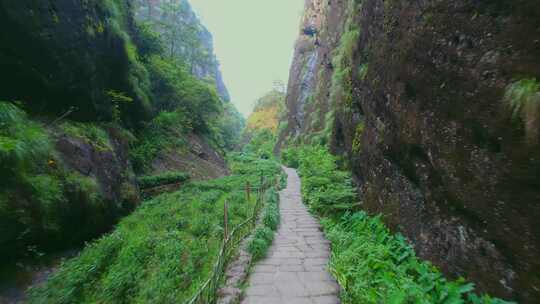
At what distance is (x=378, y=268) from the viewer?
4684 mm

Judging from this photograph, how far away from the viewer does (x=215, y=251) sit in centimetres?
644

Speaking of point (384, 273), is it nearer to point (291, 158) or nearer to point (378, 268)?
point (378, 268)

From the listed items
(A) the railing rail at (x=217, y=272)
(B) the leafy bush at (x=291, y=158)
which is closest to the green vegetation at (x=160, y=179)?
(A) the railing rail at (x=217, y=272)

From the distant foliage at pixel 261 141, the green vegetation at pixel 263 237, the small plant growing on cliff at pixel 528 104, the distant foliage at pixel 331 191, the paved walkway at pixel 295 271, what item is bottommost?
the paved walkway at pixel 295 271

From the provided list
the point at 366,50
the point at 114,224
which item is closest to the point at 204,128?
the point at 114,224

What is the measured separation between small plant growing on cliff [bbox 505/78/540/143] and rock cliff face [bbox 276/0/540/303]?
0.5 inches

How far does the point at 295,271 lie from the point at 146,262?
11.9ft

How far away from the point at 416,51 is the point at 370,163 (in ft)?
9.79

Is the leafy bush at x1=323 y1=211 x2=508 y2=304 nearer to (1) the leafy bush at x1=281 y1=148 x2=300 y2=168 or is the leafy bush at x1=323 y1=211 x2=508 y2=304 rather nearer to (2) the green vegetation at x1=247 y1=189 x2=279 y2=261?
(2) the green vegetation at x1=247 y1=189 x2=279 y2=261

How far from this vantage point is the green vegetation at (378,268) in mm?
3601

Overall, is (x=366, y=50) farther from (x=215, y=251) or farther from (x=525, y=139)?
(x=215, y=251)

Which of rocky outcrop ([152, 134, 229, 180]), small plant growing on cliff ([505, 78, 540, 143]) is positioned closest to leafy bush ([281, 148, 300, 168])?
rocky outcrop ([152, 134, 229, 180])

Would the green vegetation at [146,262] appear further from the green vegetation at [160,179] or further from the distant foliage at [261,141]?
the distant foliage at [261,141]

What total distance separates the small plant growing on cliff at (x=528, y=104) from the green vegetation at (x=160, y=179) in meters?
13.8
